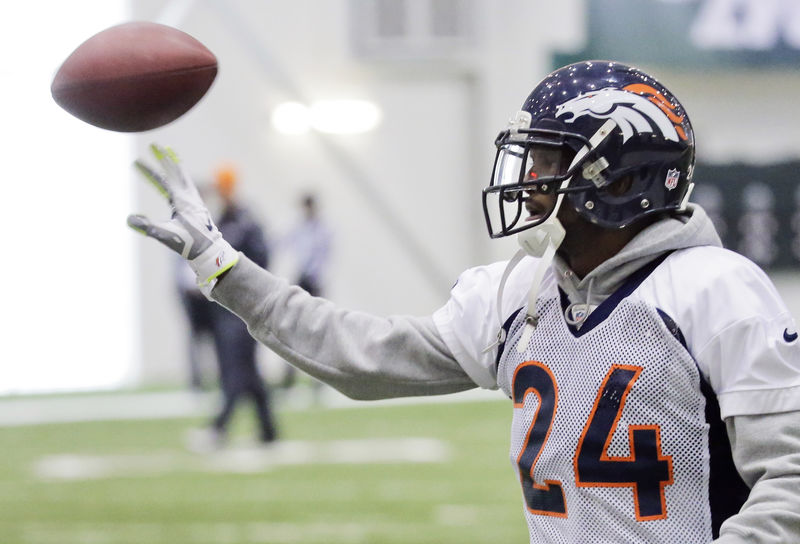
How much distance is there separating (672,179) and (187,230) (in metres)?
0.76

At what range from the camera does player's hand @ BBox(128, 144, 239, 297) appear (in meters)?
1.87

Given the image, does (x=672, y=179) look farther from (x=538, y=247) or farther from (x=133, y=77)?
(x=133, y=77)

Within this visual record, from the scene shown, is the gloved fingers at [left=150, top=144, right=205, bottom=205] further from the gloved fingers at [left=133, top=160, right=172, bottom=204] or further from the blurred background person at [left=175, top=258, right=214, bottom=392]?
the blurred background person at [left=175, top=258, right=214, bottom=392]

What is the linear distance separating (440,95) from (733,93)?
288 centimetres

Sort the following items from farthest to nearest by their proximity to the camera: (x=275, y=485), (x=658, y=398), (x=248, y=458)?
1. (x=248, y=458)
2. (x=275, y=485)
3. (x=658, y=398)

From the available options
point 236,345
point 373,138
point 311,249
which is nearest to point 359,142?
point 373,138

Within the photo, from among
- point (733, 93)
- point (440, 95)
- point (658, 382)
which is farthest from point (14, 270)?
point (658, 382)

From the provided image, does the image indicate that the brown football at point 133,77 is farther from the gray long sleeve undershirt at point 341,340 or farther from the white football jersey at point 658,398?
the white football jersey at point 658,398

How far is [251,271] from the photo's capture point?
191cm

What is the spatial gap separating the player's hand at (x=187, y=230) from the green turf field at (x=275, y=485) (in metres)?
2.23

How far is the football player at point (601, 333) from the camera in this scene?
1.54 meters

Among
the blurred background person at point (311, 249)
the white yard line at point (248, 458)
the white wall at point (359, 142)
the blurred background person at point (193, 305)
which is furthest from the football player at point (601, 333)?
the white wall at point (359, 142)

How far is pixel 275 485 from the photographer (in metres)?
5.00

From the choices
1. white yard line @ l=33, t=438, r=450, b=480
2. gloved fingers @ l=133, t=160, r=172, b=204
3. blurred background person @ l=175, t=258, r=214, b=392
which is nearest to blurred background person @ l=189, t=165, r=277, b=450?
white yard line @ l=33, t=438, r=450, b=480
